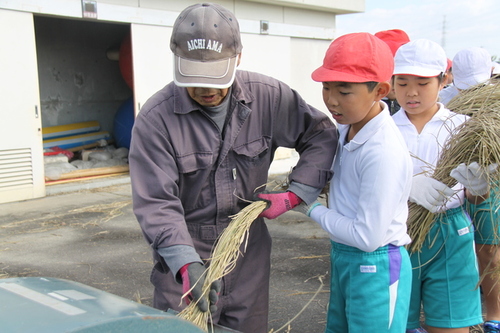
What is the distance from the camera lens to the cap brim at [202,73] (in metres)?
1.92

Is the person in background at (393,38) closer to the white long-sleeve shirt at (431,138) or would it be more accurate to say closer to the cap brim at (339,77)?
the white long-sleeve shirt at (431,138)

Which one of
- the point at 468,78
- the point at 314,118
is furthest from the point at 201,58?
the point at 468,78

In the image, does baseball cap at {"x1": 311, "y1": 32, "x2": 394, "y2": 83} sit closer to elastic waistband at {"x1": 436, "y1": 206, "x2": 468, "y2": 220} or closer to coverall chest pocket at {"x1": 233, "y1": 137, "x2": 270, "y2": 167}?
coverall chest pocket at {"x1": 233, "y1": 137, "x2": 270, "y2": 167}

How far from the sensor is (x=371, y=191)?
1.95m

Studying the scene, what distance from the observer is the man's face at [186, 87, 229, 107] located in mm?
2049

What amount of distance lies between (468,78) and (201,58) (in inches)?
112

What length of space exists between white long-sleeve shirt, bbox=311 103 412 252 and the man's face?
1.81 ft

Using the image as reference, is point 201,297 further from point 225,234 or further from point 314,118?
point 314,118

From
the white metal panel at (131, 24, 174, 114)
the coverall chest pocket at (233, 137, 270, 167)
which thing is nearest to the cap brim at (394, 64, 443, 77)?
the coverall chest pocket at (233, 137, 270, 167)

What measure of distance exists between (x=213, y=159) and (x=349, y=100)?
1.96 feet

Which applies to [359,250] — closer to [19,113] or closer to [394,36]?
[394,36]

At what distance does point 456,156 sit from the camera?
2.52 meters

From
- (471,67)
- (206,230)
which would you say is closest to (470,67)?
(471,67)

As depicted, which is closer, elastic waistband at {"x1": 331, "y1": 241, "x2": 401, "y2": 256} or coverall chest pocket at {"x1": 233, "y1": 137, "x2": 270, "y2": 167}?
elastic waistband at {"x1": 331, "y1": 241, "x2": 401, "y2": 256}
